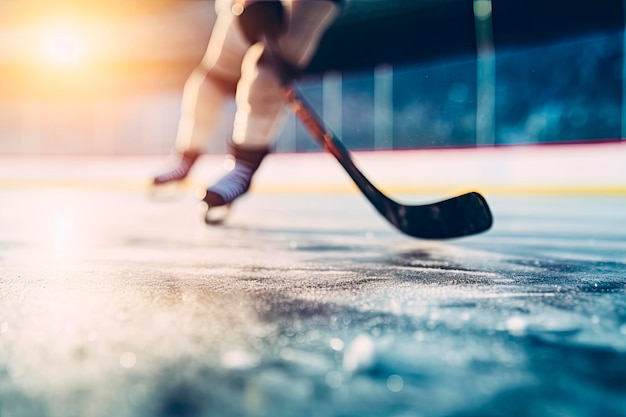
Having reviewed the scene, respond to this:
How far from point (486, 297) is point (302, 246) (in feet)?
2.21

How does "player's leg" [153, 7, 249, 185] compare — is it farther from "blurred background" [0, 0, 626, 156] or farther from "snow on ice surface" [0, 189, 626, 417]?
"blurred background" [0, 0, 626, 156]

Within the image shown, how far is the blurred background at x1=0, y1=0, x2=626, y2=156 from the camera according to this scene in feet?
14.3

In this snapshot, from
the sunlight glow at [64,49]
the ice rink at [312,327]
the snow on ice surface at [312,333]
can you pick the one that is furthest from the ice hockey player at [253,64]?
the sunlight glow at [64,49]

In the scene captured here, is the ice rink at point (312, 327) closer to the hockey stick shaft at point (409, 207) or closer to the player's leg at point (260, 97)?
the hockey stick shaft at point (409, 207)

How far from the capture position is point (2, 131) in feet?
22.4

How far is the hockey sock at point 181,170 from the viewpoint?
6.45ft

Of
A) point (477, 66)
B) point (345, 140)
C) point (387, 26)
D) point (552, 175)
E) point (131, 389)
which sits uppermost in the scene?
point (387, 26)

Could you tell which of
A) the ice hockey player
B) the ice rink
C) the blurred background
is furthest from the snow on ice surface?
the blurred background

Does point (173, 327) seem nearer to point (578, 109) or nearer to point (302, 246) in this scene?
point (302, 246)

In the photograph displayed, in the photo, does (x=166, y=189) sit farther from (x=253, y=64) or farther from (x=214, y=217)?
(x=253, y=64)

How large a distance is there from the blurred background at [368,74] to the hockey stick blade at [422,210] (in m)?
3.05

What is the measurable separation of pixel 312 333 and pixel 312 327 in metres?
0.02

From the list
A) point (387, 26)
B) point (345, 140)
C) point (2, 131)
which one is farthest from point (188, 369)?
point (2, 131)

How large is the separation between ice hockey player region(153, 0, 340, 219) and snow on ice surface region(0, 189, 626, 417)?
56 cm
